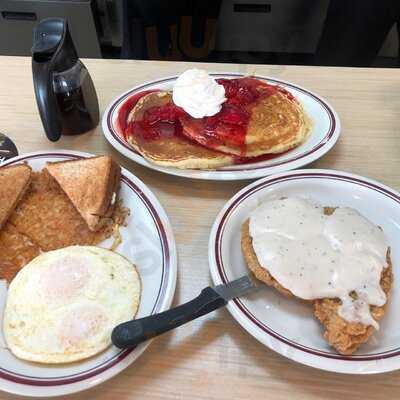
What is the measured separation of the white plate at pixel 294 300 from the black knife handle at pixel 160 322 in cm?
5

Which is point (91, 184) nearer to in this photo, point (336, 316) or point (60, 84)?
point (60, 84)

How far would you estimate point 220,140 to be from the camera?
1402 millimetres

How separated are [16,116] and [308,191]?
1191mm

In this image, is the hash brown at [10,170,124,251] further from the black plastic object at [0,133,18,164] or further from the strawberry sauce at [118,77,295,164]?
the strawberry sauce at [118,77,295,164]

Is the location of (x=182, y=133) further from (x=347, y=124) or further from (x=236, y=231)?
(x=347, y=124)

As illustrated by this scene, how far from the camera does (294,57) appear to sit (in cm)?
357

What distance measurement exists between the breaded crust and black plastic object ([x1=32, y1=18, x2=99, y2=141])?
79 centimetres

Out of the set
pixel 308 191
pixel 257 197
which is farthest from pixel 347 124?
pixel 257 197

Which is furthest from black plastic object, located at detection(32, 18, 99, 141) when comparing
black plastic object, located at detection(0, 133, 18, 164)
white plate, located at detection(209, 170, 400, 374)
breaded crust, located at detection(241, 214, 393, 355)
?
breaded crust, located at detection(241, 214, 393, 355)

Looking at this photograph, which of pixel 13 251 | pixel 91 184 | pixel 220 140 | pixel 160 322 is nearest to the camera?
pixel 160 322

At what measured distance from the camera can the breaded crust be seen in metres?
0.86

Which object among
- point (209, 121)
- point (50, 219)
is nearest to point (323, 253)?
point (209, 121)

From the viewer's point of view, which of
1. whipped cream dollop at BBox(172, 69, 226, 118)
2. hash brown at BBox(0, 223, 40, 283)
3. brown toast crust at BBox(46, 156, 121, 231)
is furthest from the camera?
whipped cream dollop at BBox(172, 69, 226, 118)

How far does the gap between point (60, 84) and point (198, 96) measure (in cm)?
48
